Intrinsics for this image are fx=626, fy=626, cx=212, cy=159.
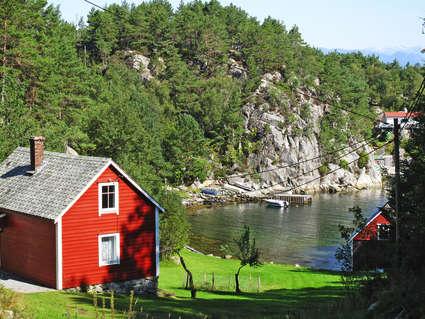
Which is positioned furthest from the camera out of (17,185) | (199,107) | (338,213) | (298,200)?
(199,107)

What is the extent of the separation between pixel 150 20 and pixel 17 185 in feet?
325

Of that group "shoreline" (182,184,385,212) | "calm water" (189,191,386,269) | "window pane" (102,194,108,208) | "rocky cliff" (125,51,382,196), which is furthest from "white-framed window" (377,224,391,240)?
"rocky cliff" (125,51,382,196)

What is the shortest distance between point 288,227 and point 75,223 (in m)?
49.8

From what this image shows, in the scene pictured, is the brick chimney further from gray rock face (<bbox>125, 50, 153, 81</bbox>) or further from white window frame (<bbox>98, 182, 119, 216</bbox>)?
gray rock face (<bbox>125, 50, 153, 81</bbox>)

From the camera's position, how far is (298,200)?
9912 centimetres

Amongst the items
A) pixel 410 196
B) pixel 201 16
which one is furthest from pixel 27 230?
pixel 201 16

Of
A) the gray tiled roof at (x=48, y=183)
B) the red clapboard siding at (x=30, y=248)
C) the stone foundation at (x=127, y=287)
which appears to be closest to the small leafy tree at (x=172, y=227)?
the stone foundation at (x=127, y=287)

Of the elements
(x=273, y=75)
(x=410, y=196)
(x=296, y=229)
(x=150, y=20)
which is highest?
(x=150, y=20)

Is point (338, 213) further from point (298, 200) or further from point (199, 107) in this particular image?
point (199, 107)

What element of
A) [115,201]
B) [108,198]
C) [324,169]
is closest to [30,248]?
[108,198]

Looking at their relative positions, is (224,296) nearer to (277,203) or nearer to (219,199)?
(277,203)

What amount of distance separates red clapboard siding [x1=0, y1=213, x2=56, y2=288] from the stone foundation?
66.3 inches

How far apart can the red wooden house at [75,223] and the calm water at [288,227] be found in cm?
2809

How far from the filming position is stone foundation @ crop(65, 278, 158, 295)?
3106 cm
